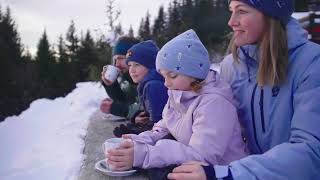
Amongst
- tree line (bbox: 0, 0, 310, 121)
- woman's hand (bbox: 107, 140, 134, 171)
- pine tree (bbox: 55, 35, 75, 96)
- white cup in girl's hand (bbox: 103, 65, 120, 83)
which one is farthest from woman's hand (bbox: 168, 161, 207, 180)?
pine tree (bbox: 55, 35, 75, 96)

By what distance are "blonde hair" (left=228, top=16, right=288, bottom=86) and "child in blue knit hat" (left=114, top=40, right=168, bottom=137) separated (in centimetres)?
152

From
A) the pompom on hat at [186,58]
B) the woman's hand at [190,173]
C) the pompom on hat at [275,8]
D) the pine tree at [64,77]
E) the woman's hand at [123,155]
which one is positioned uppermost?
the pompom on hat at [275,8]

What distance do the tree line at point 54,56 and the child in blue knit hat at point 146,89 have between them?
26.5 metres

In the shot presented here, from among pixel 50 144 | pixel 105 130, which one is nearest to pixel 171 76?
pixel 105 130

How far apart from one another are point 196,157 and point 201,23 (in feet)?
98.6

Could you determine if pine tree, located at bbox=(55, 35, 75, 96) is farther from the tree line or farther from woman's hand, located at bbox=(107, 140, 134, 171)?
woman's hand, located at bbox=(107, 140, 134, 171)

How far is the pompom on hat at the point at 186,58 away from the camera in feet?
7.72

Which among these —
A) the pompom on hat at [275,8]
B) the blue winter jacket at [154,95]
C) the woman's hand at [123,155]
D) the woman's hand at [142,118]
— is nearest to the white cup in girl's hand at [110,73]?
the woman's hand at [142,118]

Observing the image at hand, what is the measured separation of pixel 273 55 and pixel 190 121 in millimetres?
558

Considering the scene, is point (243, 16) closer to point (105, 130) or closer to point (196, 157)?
point (196, 157)

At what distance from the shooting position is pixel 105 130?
14.7 feet

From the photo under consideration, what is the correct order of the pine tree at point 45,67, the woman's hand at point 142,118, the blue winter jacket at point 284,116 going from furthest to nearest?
1. the pine tree at point 45,67
2. the woman's hand at point 142,118
3. the blue winter jacket at point 284,116

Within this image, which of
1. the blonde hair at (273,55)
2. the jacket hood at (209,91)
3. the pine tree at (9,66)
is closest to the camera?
the blonde hair at (273,55)

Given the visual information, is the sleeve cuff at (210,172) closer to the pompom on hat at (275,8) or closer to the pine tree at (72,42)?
the pompom on hat at (275,8)
